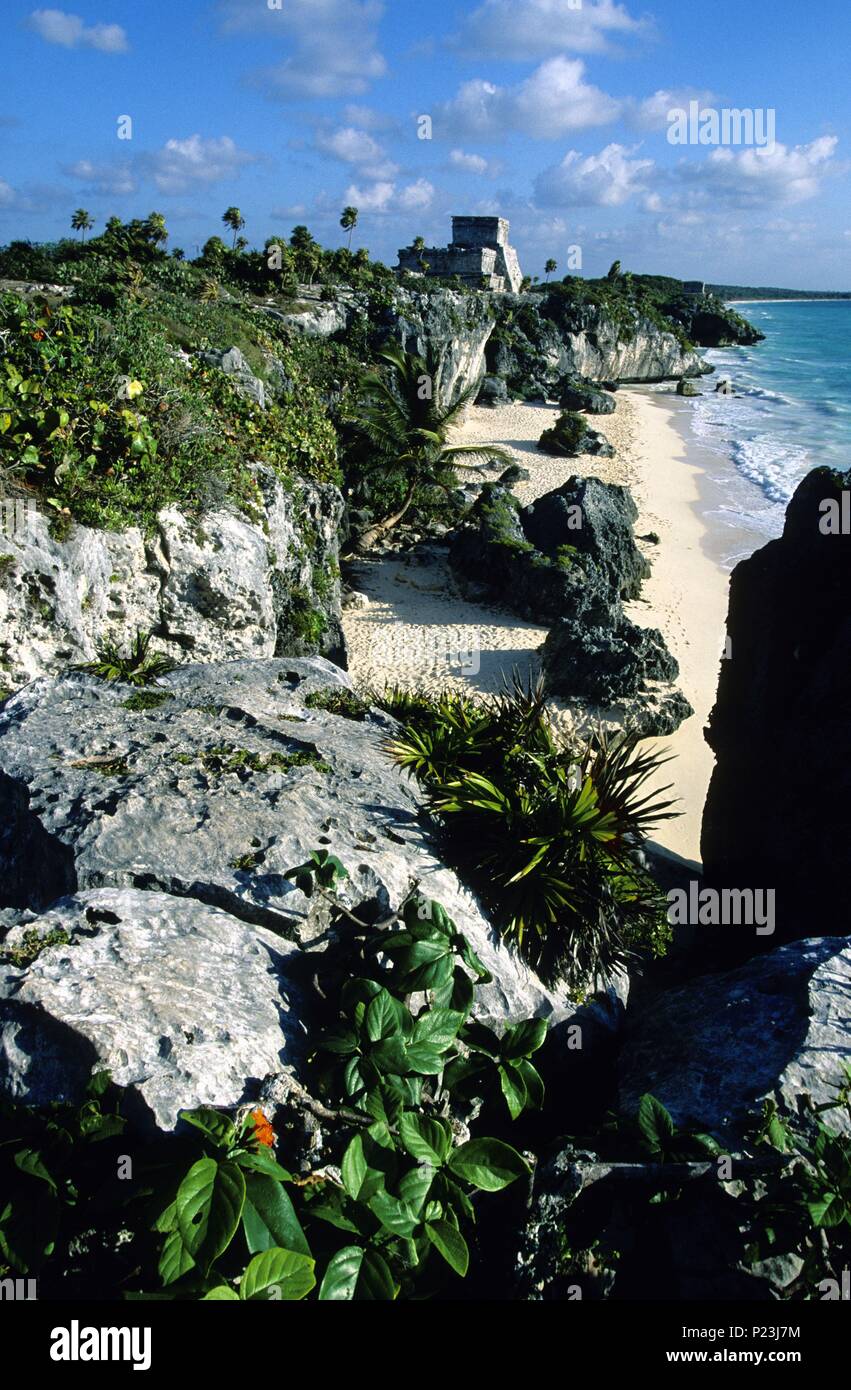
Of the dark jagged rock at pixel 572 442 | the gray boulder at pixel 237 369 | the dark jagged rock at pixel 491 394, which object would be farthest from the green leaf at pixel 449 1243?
the dark jagged rock at pixel 491 394

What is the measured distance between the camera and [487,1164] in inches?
121

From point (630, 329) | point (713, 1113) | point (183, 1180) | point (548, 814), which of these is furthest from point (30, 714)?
point (630, 329)

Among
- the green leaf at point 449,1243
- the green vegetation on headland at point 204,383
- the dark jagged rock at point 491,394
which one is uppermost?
the dark jagged rock at point 491,394

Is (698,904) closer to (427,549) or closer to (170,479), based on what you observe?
(170,479)

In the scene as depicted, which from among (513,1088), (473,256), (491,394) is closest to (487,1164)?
(513,1088)

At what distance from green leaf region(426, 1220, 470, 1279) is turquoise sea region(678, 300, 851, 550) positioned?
28.4 metres

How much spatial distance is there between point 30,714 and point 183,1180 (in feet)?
13.9

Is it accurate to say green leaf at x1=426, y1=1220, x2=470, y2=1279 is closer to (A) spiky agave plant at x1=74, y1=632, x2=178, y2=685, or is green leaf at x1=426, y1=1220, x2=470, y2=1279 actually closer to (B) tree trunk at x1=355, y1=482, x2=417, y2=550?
(A) spiky agave plant at x1=74, y1=632, x2=178, y2=685

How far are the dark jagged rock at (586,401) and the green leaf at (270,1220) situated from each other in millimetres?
51975

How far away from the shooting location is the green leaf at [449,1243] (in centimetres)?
276

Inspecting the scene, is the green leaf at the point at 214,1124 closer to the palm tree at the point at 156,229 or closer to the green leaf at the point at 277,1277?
the green leaf at the point at 277,1277

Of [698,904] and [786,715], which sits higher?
[786,715]

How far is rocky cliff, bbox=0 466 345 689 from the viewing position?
8.21 m

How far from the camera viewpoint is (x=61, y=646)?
8484 mm
